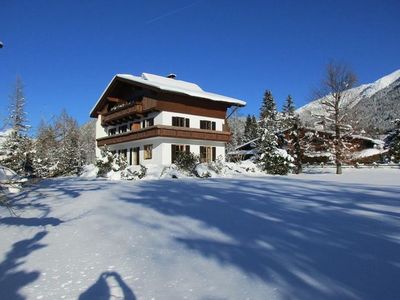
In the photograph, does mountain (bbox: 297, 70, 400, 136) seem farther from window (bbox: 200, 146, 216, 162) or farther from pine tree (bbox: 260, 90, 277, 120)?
window (bbox: 200, 146, 216, 162)

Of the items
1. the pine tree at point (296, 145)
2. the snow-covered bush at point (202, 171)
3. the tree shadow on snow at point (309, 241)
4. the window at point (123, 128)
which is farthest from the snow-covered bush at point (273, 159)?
the tree shadow on snow at point (309, 241)

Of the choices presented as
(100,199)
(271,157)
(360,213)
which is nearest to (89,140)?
(271,157)

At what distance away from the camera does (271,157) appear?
97.1ft

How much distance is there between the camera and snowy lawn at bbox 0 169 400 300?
447 cm

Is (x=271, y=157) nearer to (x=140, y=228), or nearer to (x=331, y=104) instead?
(x=331, y=104)

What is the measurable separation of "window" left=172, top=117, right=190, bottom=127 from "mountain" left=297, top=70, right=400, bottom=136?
11.7m

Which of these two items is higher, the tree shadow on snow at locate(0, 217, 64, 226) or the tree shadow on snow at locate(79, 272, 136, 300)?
the tree shadow on snow at locate(0, 217, 64, 226)

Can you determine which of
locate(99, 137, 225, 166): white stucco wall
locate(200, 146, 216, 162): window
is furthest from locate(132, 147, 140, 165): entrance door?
locate(200, 146, 216, 162): window

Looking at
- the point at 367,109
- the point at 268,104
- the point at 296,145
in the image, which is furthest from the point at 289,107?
the point at 367,109

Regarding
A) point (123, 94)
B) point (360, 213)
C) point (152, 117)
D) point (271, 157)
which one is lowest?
point (360, 213)

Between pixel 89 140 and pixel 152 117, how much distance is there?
5925cm

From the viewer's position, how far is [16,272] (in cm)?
555

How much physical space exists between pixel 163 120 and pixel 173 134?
5.98ft

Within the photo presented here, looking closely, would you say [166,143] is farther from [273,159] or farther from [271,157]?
[273,159]
